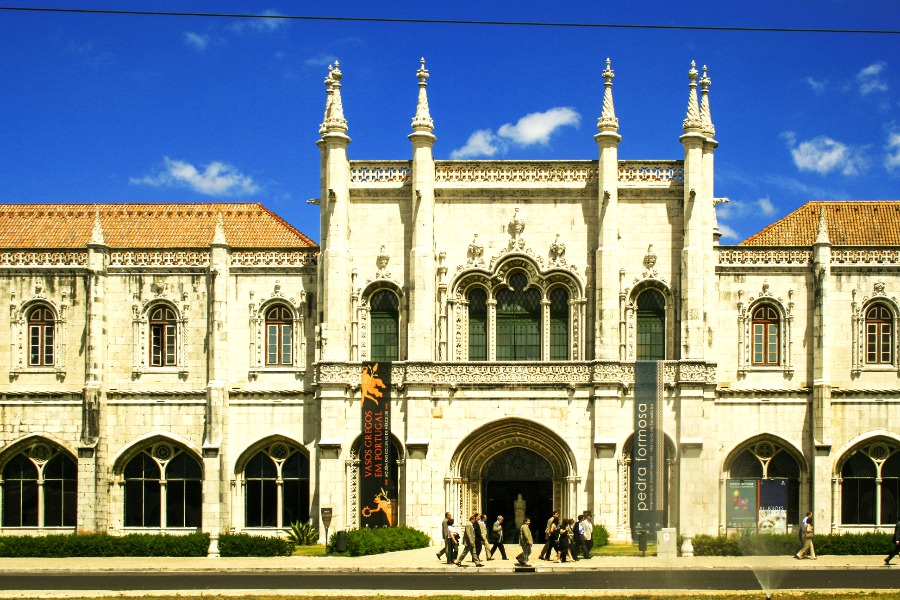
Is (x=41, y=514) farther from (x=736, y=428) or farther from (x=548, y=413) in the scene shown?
(x=736, y=428)

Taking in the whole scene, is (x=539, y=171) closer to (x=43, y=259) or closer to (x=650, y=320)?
(x=650, y=320)

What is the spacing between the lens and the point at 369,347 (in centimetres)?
4519

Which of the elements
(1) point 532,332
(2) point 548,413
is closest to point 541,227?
(1) point 532,332

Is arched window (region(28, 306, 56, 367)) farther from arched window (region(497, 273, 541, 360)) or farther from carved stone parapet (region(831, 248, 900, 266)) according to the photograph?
carved stone parapet (region(831, 248, 900, 266))

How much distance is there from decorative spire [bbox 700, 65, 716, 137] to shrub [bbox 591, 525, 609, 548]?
13.5m

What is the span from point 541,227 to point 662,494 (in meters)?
9.67

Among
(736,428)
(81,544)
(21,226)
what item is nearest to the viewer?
(81,544)

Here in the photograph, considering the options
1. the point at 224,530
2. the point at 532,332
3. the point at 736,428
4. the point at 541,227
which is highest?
the point at 541,227

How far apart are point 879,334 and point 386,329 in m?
16.6

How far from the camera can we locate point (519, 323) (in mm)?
45281

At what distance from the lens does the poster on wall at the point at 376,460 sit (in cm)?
4381

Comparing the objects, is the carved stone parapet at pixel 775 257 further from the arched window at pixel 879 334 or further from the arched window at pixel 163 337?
the arched window at pixel 163 337

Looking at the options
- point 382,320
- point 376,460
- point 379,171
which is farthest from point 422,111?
point 376,460

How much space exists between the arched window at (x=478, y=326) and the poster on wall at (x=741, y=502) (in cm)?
931
